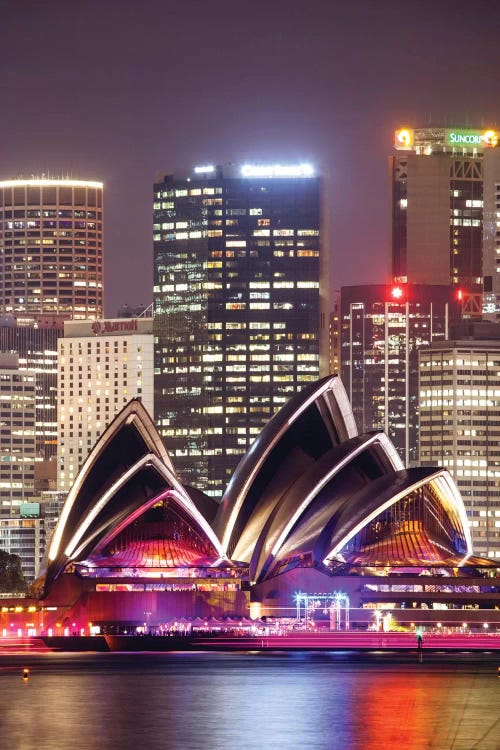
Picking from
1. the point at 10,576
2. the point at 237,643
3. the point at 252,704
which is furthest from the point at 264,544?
the point at 252,704

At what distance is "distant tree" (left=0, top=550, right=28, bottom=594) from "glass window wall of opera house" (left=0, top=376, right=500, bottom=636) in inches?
1945

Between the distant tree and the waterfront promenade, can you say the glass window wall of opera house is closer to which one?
the waterfront promenade

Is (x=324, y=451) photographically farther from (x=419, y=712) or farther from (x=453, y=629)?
(x=419, y=712)

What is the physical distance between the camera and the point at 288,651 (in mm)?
91875

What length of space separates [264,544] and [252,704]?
62789 millimetres

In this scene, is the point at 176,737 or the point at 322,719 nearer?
the point at 176,737

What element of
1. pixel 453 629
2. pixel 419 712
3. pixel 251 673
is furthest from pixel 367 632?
pixel 419 712

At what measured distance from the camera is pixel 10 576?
575 feet

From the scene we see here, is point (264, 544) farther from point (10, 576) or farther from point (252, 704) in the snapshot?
point (252, 704)

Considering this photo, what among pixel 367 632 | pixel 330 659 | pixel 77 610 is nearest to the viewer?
pixel 330 659

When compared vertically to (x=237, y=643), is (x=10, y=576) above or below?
above

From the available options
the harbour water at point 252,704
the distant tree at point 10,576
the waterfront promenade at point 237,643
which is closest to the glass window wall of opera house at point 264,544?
the waterfront promenade at point 237,643

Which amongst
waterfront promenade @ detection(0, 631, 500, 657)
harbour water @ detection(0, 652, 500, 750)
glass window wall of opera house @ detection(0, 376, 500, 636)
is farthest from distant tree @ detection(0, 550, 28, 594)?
harbour water @ detection(0, 652, 500, 750)

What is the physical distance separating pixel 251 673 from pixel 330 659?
31.4ft
